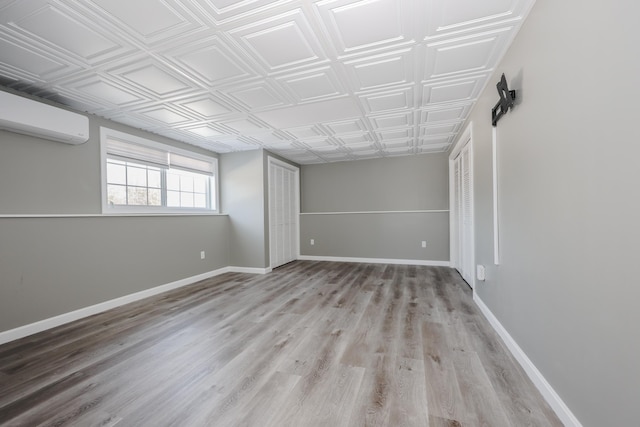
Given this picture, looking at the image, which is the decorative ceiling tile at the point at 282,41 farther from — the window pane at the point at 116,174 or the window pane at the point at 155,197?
the window pane at the point at 155,197

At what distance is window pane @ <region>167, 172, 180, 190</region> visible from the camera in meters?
3.77

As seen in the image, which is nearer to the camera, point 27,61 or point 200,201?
point 27,61

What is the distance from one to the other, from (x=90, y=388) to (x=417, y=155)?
5340mm

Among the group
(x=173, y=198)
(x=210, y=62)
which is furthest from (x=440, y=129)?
(x=173, y=198)

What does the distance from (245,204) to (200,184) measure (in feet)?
2.72

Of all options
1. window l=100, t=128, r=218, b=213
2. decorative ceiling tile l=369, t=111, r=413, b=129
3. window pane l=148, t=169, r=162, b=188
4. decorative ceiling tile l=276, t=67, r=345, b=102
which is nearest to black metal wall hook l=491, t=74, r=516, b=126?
decorative ceiling tile l=369, t=111, r=413, b=129

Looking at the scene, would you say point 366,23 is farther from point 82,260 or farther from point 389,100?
point 82,260

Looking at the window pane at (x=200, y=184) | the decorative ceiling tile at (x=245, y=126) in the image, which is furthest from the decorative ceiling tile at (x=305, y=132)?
the window pane at (x=200, y=184)

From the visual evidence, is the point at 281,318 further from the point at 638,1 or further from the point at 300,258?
the point at 300,258

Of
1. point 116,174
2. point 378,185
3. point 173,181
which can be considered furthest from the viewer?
point 378,185

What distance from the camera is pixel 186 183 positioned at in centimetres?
408

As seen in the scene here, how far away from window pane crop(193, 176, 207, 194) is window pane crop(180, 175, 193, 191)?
0.09 m

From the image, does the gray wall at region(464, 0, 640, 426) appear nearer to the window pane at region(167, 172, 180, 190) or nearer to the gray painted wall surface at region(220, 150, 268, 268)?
the gray painted wall surface at region(220, 150, 268, 268)

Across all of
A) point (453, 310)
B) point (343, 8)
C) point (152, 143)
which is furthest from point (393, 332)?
point (152, 143)
